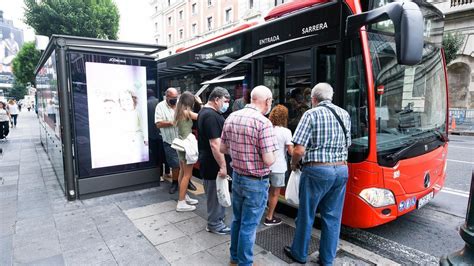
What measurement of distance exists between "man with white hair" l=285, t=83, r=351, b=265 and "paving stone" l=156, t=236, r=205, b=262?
1176 millimetres

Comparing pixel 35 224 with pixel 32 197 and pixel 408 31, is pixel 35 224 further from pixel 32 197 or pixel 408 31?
pixel 408 31

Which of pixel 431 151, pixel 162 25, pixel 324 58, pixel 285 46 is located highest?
pixel 162 25

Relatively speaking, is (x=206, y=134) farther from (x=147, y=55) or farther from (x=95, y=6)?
(x=95, y=6)

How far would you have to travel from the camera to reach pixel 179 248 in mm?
3395

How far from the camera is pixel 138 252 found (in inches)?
131

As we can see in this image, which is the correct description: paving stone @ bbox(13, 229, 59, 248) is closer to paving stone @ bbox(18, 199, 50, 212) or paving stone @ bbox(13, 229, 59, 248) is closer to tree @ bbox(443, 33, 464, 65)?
paving stone @ bbox(18, 199, 50, 212)

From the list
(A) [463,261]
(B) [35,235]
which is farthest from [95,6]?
(A) [463,261]

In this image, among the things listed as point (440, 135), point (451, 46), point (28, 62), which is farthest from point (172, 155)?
point (28, 62)

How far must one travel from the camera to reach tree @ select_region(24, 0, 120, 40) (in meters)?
18.3

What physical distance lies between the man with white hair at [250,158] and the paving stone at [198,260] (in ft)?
1.30

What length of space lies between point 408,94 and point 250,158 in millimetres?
2270

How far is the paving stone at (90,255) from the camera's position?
3.13 meters

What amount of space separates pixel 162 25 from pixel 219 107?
49531 mm

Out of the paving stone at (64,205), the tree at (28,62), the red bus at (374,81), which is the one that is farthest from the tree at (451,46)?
the tree at (28,62)
